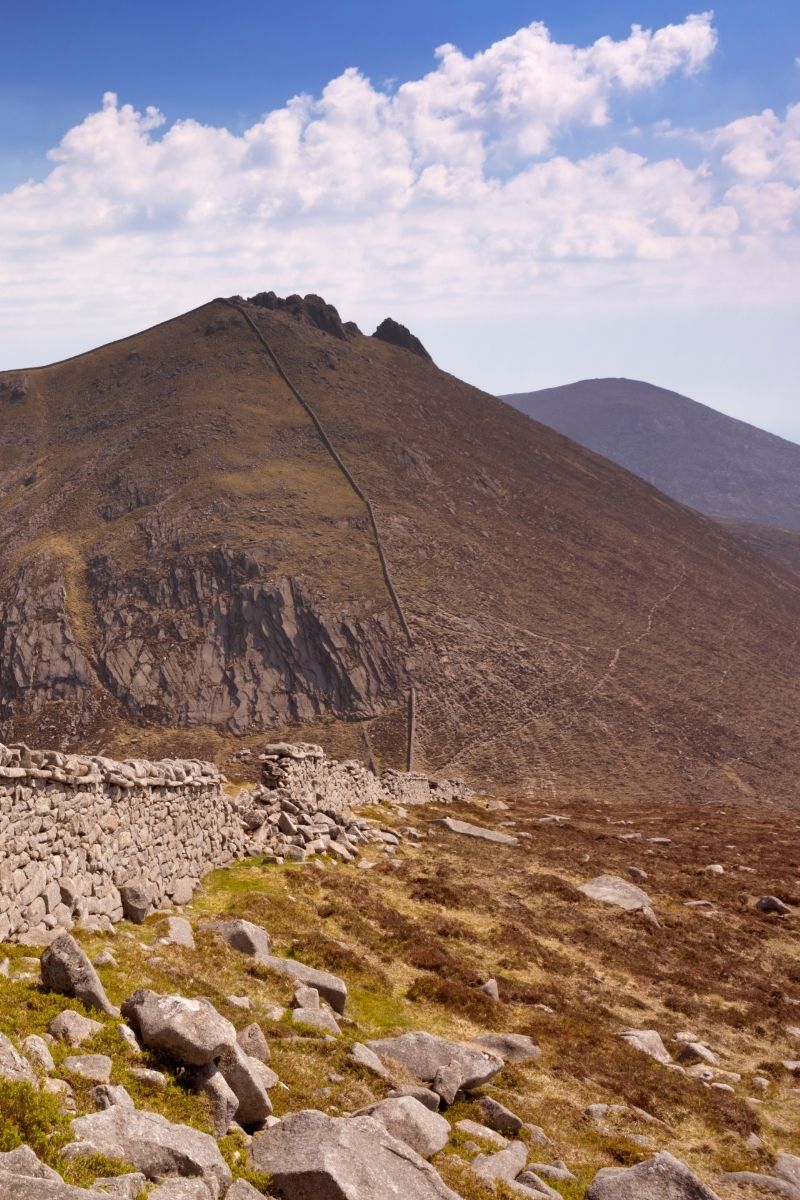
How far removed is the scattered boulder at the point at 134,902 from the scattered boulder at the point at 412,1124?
22.6 ft

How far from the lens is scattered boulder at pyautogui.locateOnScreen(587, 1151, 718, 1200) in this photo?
9805mm

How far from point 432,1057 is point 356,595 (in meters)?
75.1

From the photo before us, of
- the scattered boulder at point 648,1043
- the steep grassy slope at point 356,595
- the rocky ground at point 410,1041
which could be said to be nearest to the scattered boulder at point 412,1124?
the rocky ground at point 410,1041

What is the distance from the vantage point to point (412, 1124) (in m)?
10.3

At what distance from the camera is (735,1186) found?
1220 cm

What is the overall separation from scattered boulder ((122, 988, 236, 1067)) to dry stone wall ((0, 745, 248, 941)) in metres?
3.43

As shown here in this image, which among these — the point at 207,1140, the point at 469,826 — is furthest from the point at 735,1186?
Result: the point at 469,826

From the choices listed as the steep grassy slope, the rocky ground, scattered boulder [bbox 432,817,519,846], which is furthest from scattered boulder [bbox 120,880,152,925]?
the steep grassy slope

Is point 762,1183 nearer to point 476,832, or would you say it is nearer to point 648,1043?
point 648,1043

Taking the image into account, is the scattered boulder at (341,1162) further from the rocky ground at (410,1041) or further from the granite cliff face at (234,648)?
the granite cliff face at (234,648)

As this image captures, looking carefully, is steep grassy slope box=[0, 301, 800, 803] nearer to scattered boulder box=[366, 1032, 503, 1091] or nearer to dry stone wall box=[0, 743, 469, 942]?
dry stone wall box=[0, 743, 469, 942]

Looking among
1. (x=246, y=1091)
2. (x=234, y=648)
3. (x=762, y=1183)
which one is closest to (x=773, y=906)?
(x=762, y=1183)

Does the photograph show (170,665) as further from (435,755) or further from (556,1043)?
(556,1043)

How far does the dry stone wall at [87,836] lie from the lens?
13.4 meters
